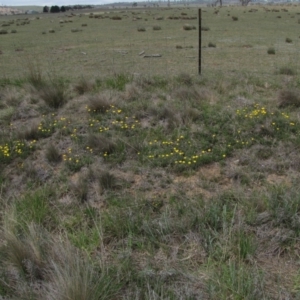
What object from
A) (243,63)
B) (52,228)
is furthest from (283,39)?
(52,228)

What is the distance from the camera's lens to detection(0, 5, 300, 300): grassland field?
3191 millimetres

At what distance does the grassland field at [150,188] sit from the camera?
3.19 m

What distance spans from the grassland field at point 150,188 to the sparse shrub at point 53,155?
2cm

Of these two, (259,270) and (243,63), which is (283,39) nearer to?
(243,63)

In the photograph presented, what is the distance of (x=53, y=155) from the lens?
6145mm

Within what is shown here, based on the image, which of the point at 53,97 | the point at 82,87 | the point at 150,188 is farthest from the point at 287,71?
the point at 150,188

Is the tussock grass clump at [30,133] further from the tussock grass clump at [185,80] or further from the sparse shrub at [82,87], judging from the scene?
the tussock grass clump at [185,80]


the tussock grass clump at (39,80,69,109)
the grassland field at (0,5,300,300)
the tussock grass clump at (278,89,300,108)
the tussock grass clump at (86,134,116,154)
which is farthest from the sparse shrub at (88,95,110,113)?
the tussock grass clump at (278,89,300,108)

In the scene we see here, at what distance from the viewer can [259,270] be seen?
3.26 metres

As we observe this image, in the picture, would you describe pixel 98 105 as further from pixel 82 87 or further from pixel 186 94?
pixel 186 94

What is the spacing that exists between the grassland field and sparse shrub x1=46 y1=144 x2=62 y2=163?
24 mm

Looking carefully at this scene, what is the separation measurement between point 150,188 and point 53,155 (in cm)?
190

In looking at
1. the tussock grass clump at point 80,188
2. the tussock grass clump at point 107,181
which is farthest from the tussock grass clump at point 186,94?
the tussock grass clump at point 80,188

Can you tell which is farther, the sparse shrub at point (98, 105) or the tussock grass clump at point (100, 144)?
the sparse shrub at point (98, 105)
